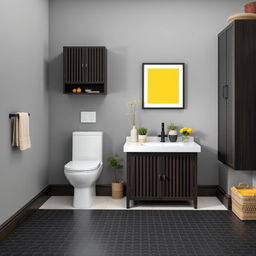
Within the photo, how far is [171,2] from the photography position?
4.64 metres

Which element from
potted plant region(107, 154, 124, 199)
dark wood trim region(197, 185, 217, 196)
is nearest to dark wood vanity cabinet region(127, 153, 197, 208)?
potted plant region(107, 154, 124, 199)

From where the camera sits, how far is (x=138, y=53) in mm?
4691

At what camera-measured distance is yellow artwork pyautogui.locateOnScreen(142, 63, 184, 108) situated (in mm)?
4637

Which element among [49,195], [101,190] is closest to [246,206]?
[101,190]

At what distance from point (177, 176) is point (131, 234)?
3.56ft

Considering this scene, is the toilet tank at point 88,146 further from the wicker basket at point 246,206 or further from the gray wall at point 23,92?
the wicker basket at point 246,206

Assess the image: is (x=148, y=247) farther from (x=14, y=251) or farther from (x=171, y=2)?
(x=171, y=2)

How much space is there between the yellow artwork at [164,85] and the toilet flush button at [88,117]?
0.81 metres

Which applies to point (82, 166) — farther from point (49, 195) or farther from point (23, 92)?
point (23, 92)

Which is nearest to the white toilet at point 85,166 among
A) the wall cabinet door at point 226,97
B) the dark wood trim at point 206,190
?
the dark wood trim at point 206,190

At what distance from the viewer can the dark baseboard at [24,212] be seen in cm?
313

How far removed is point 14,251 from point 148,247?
109 cm

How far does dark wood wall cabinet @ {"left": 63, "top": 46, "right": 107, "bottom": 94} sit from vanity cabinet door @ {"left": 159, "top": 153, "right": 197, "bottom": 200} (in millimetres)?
1324

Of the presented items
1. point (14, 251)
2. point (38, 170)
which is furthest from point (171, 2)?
point (14, 251)
